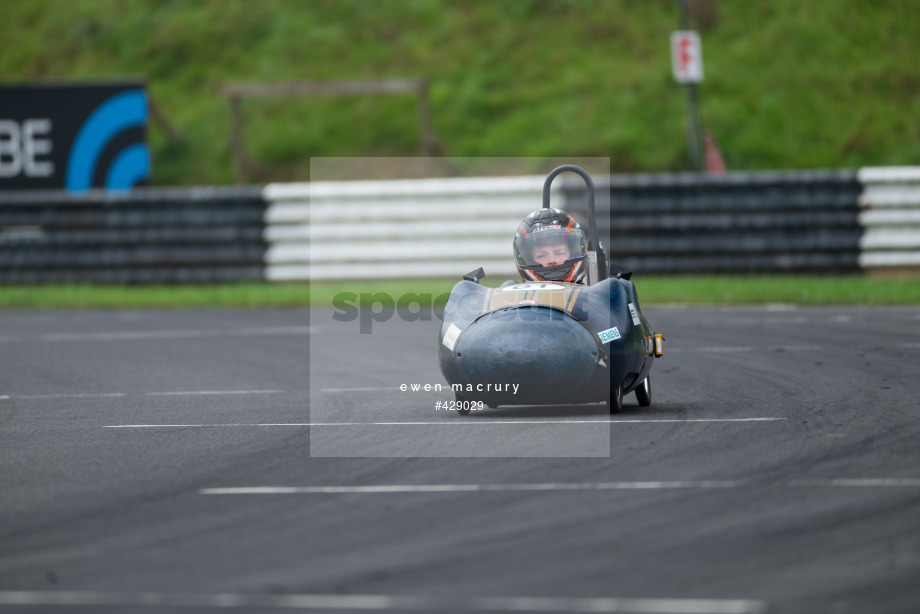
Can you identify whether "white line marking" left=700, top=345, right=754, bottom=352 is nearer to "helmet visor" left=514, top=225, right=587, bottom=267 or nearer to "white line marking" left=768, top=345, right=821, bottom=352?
"white line marking" left=768, top=345, right=821, bottom=352

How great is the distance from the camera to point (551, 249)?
26.9 ft

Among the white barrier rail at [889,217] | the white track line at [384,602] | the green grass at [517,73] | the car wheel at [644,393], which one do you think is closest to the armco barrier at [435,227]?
the white barrier rail at [889,217]

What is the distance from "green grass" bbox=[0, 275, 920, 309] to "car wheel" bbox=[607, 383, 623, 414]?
6804 millimetres

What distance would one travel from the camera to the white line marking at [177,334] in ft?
41.5

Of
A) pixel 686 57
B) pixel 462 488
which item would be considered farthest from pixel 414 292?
pixel 462 488

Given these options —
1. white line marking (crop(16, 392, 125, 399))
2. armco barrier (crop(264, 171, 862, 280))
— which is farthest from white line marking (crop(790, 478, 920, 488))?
armco barrier (crop(264, 171, 862, 280))

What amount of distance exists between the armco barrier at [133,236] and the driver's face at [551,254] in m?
8.65

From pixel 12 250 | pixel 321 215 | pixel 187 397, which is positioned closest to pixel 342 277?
pixel 321 215

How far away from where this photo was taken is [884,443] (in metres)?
6.51

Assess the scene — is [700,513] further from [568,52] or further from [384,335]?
[568,52]

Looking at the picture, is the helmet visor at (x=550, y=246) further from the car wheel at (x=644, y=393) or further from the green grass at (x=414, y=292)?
the green grass at (x=414, y=292)

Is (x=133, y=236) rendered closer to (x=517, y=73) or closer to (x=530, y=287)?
(x=517, y=73)

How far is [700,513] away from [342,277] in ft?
36.9

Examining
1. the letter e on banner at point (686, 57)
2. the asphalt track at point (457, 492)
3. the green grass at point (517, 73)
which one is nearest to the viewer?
the asphalt track at point (457, 492)
